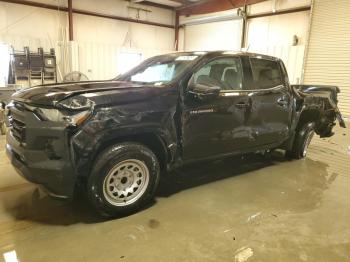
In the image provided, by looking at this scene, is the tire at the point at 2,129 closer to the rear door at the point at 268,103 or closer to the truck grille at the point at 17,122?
the truck grille at the point at 17,122

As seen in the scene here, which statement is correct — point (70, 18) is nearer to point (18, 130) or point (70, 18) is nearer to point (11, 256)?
point (18, 130)

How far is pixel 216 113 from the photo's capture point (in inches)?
121

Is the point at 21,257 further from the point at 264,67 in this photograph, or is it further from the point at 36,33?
the point at 36,33

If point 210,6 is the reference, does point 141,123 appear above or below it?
below

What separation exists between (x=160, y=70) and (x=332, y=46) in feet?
24.2

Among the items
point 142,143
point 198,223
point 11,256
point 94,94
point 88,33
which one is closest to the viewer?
point 11,256

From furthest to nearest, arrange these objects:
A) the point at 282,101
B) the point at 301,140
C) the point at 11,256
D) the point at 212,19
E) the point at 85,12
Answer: the point at 212,19, the point at 85,12, the point at 301,140, the point at 282,101, the point at 11,256

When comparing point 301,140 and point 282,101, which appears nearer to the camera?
point 282,101

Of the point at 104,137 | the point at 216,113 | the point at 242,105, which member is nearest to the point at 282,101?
the point at 242,105

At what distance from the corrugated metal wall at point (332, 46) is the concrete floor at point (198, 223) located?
5787 mm

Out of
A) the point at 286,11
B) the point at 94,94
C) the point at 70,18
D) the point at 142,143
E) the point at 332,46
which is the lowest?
the point at 142,143

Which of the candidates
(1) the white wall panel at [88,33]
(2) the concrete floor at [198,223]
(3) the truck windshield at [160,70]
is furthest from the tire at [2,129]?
(1) the white wall panel at [88,33]

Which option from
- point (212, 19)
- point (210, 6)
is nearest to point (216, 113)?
point (210, 6)

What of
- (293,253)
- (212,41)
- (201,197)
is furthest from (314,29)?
(293,253)
